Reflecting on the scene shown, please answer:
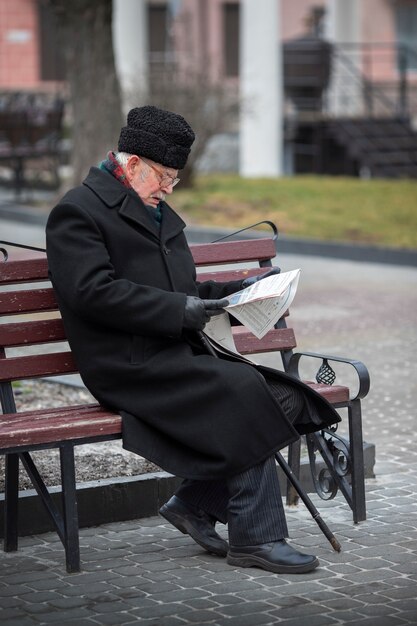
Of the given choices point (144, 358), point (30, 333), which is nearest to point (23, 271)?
point (30, 333)

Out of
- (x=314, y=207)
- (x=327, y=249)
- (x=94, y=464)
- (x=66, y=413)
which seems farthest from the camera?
(x=314, y=207)

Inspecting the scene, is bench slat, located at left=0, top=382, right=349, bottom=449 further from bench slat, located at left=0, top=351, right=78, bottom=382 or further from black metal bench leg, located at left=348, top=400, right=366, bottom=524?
black metal bench leg, located at left=348, top=400, right=366, bottom=524

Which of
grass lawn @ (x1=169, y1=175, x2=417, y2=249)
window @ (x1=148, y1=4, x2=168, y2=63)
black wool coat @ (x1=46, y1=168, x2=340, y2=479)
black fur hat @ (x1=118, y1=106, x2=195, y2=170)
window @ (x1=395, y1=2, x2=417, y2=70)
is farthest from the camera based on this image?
window @ (x1=148, y1=4, x2=168, y2=63)

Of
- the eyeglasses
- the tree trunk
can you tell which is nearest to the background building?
the tree trunk

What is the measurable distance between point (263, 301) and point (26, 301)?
2.92ft

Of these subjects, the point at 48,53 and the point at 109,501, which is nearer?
the point at 109,501

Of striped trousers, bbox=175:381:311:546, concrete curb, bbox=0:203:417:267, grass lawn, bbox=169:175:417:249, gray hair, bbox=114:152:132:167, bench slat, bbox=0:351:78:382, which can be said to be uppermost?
gray hair, bbox=114:152:132:167

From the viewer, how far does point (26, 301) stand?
17.0 ft

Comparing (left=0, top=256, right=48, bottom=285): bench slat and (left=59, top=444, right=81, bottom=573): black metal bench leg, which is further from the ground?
(left=0, top=256, right=48, bottom=285): bench slat

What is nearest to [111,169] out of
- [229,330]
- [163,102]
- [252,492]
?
[229,330]

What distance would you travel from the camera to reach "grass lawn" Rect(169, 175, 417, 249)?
15000mm

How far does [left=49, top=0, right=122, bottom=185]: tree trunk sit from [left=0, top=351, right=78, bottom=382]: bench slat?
1126 centimetres

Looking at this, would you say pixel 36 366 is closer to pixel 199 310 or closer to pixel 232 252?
pixel 199 310

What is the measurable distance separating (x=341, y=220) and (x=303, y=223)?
21.7 inches
